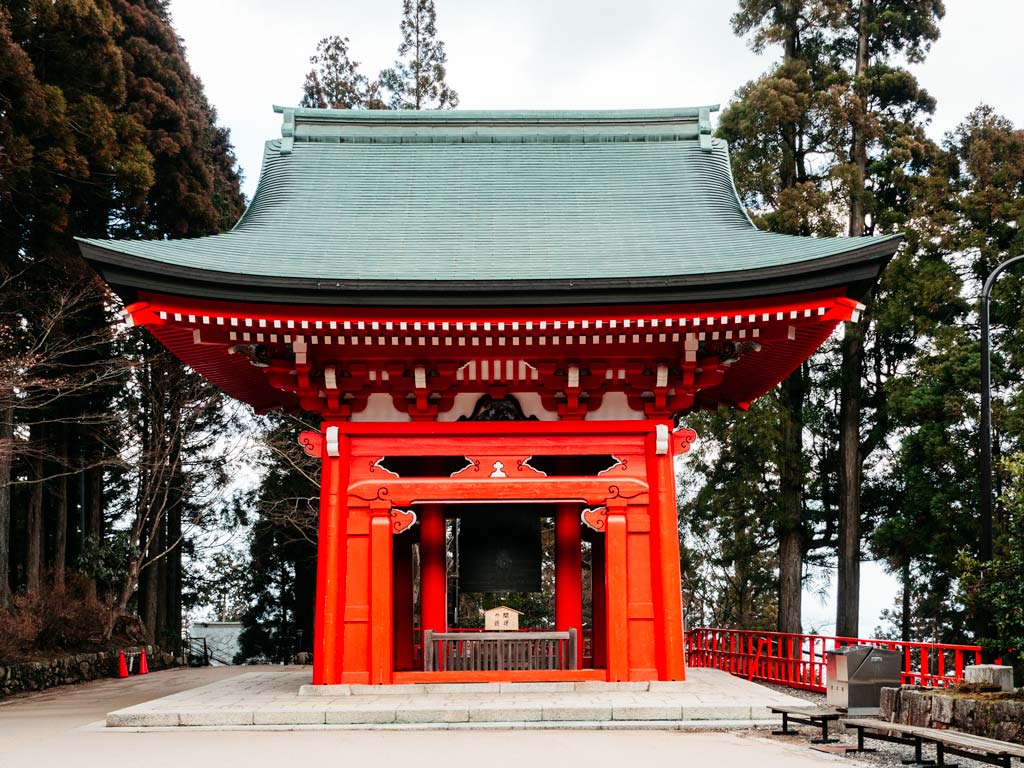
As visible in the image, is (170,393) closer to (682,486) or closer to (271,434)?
(271,434)

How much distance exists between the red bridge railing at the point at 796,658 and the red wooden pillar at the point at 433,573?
17.6 feet

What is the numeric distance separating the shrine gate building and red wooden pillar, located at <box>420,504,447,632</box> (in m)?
0.04

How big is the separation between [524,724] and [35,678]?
11.0 meters

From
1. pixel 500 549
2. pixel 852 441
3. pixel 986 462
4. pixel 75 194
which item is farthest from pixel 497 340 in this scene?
pixel 852 441

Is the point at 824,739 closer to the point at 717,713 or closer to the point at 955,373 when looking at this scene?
the point at 717,713

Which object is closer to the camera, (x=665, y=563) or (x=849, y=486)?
(x=665, y=563)

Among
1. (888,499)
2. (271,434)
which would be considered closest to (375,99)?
(271,434)

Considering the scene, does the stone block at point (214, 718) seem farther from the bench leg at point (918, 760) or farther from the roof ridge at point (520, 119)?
the roof ridge at point (520, 119)

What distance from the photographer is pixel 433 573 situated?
12617 mm

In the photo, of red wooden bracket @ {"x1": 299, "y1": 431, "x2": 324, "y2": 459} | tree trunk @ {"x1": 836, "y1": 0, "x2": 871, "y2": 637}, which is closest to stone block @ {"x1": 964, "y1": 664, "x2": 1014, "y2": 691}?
red wooden bracket @ {"x1": 299, "y1": 431, "x2": 324, "y2": 459}

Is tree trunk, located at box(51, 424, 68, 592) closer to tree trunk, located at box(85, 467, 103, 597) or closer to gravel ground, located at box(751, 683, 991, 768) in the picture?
tree trunk, located at box(85, 467, 103, 597)

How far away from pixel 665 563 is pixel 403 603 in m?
4.38

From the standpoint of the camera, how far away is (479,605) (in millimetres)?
31734

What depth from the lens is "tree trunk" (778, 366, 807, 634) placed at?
23.3 m
